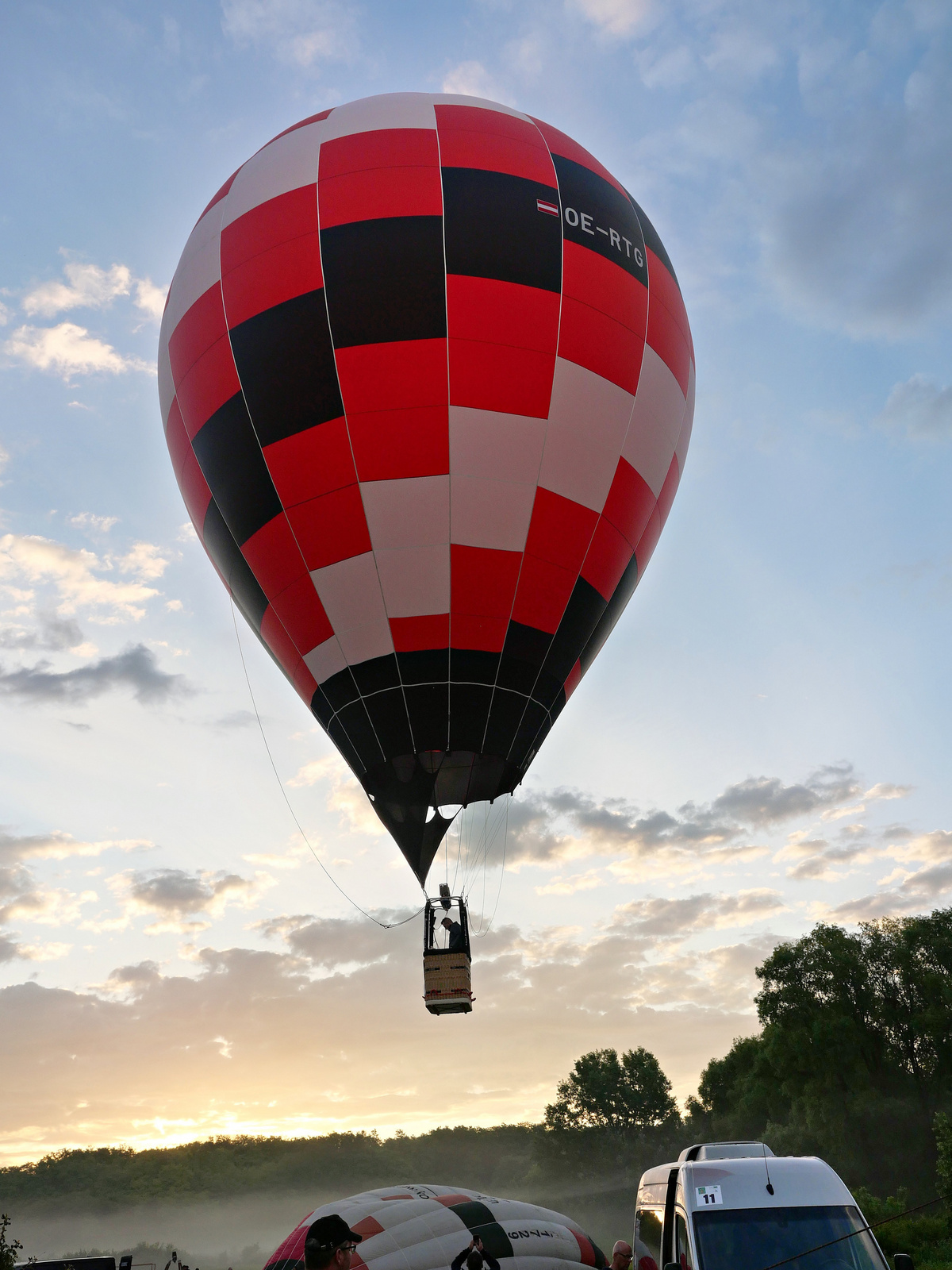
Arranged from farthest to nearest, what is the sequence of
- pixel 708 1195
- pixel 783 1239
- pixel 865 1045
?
pixel 865 1045, pixel 708 1195, pixel 783 1239

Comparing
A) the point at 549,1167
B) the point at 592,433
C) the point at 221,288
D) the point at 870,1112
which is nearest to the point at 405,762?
the point at 592,433

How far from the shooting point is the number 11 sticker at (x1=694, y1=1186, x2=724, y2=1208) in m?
7.00

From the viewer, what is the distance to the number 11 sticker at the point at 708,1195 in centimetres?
700

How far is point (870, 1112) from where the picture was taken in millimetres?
33219

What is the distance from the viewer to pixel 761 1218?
686cm

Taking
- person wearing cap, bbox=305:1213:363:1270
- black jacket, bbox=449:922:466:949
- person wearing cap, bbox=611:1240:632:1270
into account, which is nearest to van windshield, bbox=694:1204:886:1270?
person wearing cap, bbox=611:1240:632:1270

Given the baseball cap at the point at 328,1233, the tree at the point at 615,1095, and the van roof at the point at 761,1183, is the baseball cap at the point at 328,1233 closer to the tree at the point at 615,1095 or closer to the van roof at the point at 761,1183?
the van roof at the point at 761,1183

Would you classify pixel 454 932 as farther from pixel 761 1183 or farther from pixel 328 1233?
pixel 328 1233

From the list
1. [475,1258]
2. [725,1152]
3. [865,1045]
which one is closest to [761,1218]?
[725,1152]

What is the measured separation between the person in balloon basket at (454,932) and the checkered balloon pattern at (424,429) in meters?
1.03

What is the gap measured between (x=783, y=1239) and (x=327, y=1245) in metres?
5.30

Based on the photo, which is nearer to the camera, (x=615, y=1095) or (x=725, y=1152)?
(x=725, y=1152)

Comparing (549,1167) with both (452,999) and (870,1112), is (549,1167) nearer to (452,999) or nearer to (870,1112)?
(870,1112)

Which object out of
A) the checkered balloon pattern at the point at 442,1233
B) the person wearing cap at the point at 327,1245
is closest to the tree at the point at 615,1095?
the checkered balloon pattern at the point at 442,1233
